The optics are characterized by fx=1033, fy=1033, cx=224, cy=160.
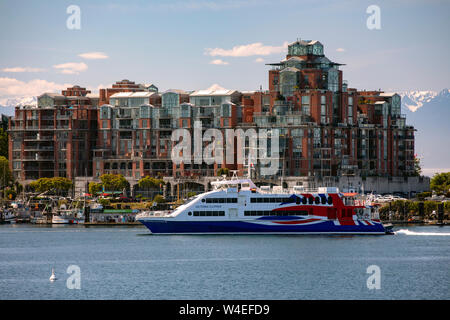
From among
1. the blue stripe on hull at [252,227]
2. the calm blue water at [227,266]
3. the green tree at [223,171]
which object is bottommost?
the calm blue water at [227,266]

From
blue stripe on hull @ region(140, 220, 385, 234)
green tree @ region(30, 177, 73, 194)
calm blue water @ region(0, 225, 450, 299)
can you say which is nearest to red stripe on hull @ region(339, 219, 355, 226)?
blue stripe on hull @ region(140, 220, 385, 234)

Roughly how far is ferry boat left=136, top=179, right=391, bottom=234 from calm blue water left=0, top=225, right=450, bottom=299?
1456 mm

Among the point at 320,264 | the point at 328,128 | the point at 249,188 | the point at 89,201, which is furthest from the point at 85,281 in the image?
the point at 328,128

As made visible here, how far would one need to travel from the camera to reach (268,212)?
123m

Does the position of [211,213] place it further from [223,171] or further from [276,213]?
[223,171]

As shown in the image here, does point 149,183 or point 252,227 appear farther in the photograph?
point 149,183

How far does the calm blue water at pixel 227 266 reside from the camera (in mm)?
82125

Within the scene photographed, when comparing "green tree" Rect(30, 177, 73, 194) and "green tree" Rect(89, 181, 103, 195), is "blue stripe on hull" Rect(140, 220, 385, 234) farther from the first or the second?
"green tree" Rect(30, 177, 73, 194)

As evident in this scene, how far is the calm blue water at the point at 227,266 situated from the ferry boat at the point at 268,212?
1456 millimetres

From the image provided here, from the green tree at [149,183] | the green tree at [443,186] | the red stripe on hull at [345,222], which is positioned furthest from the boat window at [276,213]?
the green tree at [443,186]

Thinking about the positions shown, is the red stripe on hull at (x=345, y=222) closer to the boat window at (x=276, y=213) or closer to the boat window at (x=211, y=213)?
the boat window at (x=276, y=213)

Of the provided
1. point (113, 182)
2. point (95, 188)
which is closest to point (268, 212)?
point (113, 182)

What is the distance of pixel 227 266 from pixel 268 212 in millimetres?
26733
